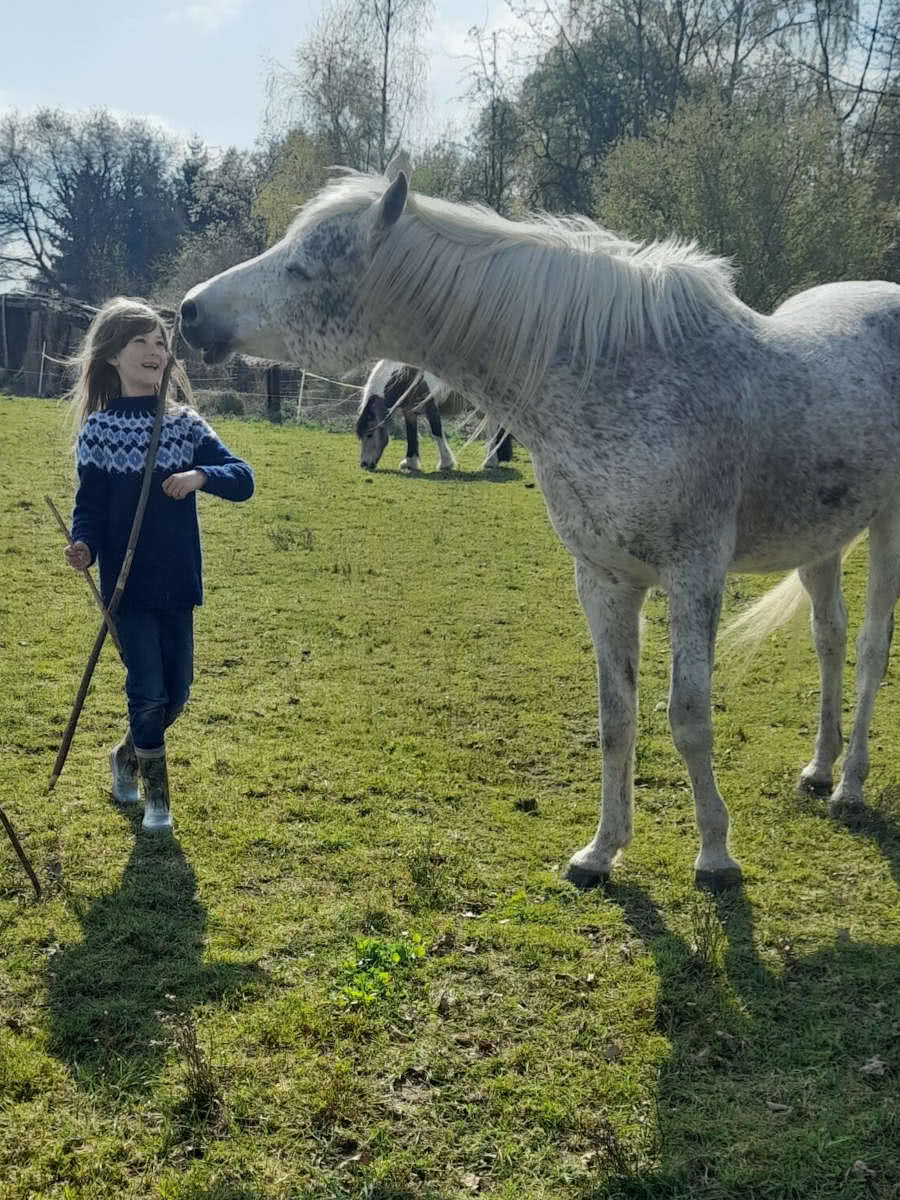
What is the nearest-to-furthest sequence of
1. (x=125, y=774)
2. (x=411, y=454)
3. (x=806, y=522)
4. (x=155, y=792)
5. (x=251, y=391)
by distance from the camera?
1. (x=806, y=522)
2. (x=155, y=792)
3. (x=125, y=774)
4. (x=411, y=454)
5. (x=251, y=391)

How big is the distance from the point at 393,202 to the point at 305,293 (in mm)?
421

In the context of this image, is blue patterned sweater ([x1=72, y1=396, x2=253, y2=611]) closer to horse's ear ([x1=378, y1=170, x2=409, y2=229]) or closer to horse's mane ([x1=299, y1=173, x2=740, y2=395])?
horse's mane ([x1=299, y1=173, x2=740, y2=395])

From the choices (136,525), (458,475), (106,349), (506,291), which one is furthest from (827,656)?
(458,475)

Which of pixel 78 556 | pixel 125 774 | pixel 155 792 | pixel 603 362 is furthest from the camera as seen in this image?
pixel 125 774

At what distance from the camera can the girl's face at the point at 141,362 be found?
398 cm

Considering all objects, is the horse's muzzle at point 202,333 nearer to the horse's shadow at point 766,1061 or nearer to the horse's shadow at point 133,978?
the horse's shadow at point 133,978

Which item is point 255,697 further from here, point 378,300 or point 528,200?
point 528,200

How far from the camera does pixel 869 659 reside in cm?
468

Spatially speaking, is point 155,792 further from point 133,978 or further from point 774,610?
point 774,610

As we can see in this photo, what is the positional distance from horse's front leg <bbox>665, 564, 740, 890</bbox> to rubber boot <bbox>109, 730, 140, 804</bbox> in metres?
2.44

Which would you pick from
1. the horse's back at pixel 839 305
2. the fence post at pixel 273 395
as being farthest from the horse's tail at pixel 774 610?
the fence post at pixel 273 395

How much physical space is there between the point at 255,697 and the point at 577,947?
3.11 metres

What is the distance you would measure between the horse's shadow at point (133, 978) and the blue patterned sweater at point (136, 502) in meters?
1.12

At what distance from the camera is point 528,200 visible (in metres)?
30.6
